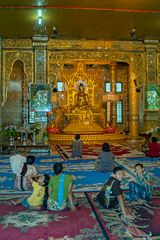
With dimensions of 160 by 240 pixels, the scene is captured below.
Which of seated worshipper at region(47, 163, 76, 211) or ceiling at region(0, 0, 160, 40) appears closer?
seated worshipper at region(47, 163, 76, 211)

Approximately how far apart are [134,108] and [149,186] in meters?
9.76

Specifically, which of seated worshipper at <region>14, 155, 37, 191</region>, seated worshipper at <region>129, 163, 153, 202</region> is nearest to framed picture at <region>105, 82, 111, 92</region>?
seated worshipper at <region>14, 155, 37, 191</region>

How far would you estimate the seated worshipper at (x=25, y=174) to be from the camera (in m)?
4.92

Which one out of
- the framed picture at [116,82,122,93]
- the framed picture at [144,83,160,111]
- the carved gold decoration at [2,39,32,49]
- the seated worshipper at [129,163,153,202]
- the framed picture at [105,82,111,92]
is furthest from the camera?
the framed picture at [105,82,111,92]

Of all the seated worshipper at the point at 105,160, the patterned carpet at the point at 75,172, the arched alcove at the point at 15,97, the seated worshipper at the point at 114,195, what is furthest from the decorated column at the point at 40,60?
the seated worshipper at the point at 114,195

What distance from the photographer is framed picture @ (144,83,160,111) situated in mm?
12398

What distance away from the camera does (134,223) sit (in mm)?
3645

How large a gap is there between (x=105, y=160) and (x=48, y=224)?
3387mm

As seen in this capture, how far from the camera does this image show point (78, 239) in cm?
318

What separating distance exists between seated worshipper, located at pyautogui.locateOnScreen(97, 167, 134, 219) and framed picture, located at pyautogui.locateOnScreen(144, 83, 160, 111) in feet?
28.5

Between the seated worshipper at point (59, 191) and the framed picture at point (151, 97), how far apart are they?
29.1ft

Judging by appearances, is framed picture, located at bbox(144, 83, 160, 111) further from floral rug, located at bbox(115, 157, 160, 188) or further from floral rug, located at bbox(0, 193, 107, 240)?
floral rug, located at bbox(0, 193, 107, 240)

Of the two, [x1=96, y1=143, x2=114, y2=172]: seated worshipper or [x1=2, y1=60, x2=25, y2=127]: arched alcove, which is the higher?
[x1=2, y1=60, x2=25, y2=127]: arched alcove

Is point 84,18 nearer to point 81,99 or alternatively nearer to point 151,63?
point 151,63
